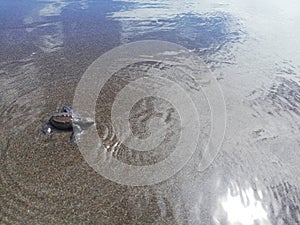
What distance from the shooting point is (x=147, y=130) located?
7691 millimetres

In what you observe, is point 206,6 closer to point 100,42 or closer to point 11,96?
point 100,42

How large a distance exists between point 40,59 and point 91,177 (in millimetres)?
6647

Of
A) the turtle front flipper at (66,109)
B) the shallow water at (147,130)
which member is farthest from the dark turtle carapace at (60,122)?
the turtle front flipper at (66,109)

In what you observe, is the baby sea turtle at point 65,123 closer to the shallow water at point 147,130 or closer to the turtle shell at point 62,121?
the turtle shell at point 62,121

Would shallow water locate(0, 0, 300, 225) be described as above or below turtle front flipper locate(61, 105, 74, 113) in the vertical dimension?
below

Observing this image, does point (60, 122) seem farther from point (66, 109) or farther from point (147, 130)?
point (147, 130)

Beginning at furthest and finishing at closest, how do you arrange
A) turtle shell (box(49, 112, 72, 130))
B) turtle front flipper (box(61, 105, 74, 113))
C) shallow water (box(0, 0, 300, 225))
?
1. turtle front flipper (box(61, 105, 74, 113))
2. turtle shell (box(49, 112, 72, 130))
3. shallow water (box(0, 0, 300, 225))

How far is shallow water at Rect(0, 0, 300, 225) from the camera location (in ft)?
18.6

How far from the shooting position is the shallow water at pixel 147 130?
5.68m

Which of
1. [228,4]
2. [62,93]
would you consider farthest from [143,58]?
[228,4]

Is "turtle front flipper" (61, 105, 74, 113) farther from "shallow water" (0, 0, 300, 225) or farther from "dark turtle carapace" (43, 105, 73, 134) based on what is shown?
"dark turtle carapace" (43, 105, 73, 134)

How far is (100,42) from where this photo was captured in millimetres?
13172

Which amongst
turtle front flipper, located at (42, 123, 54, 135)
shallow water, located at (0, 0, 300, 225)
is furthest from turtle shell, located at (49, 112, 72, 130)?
shallow water, located at (0, 0, 300, 225)

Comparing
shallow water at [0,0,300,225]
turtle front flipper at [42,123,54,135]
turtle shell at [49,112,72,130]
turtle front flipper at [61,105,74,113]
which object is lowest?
shallow water at [0,0,300,225]
